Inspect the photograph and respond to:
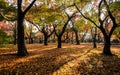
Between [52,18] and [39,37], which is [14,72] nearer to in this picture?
[52,18]

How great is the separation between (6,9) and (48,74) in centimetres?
1425

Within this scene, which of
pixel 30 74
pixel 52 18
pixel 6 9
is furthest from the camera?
pixel 52 18

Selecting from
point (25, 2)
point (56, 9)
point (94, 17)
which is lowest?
point (94, 17)


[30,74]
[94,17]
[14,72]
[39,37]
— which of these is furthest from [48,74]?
[39,37]

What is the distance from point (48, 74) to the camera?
37.0 feet

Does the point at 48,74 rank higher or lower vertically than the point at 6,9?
lower

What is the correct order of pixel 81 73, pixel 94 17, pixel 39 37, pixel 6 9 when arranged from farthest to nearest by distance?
pixel 39 37 → pixel 94 17 → pixel 6 9 → pixel 81 73

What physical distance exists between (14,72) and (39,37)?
8663cm

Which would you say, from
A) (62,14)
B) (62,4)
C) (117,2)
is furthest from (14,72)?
(62,14)

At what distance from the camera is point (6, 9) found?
2256 centimetres

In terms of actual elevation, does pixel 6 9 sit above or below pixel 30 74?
above

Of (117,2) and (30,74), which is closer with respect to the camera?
(30,74)

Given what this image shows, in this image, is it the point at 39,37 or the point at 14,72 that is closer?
the point at 14,72

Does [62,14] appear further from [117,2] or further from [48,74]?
[48,74]
